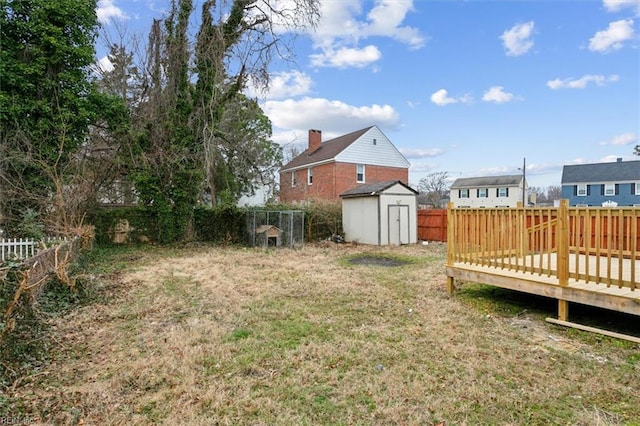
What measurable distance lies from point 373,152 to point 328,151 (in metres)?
3.01

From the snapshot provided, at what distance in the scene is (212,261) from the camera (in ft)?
32.3

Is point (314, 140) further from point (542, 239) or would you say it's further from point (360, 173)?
point (542, 239)

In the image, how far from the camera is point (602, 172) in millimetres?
31250

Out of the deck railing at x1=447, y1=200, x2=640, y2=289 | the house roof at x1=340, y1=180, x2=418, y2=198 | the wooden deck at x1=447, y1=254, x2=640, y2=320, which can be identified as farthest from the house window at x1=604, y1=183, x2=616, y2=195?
the wooden deck at x1=447, y1=254, x2=640, y2=320

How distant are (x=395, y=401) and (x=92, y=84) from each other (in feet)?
44.7

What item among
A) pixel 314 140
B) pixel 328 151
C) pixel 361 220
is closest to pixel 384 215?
pixel 361 220

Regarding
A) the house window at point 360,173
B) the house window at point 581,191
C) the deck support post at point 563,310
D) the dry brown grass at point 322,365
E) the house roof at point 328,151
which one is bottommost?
the dry brown grass at point 322,365

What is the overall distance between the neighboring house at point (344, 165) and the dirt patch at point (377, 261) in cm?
1051

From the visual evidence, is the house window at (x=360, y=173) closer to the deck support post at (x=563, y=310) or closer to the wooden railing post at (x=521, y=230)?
the wooden railing post at (x=521, y=230)

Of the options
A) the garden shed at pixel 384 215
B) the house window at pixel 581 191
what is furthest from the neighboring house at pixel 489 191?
the garden shed at pixel 384 215

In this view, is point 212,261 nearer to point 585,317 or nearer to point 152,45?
point 585,317

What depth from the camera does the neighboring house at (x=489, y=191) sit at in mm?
36562

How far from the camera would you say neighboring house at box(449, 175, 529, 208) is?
120ft

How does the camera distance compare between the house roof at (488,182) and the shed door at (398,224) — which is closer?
the shed door at (398,224)
